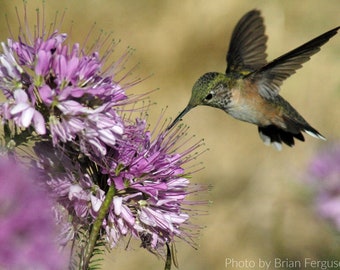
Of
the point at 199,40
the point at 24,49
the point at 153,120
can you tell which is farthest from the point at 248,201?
the point at 24,49

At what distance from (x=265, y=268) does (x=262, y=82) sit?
2.95 m

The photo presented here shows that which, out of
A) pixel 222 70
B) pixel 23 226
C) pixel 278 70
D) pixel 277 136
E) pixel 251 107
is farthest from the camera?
pixel 222 70

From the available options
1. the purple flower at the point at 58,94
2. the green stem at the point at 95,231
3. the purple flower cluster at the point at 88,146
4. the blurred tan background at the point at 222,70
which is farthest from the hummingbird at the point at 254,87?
the blurred tan background at the point at 222,70

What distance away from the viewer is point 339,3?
7.78 metres

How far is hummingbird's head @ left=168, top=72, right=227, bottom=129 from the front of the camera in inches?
148

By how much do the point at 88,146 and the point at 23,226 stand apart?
78cm

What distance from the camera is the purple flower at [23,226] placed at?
57.7 inches

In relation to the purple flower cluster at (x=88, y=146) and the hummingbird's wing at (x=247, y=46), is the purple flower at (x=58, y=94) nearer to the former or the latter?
the purple flower cluster at (x=88, y=146)

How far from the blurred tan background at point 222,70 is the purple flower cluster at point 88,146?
4529mm

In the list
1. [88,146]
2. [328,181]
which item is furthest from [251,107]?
[88,146]

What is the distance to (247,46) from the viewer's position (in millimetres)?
4195

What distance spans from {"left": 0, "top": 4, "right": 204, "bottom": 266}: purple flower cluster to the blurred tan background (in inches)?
178

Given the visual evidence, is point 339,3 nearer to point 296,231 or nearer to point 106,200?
point 296,231

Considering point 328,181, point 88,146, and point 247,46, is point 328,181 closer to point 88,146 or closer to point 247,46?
point 247,46
